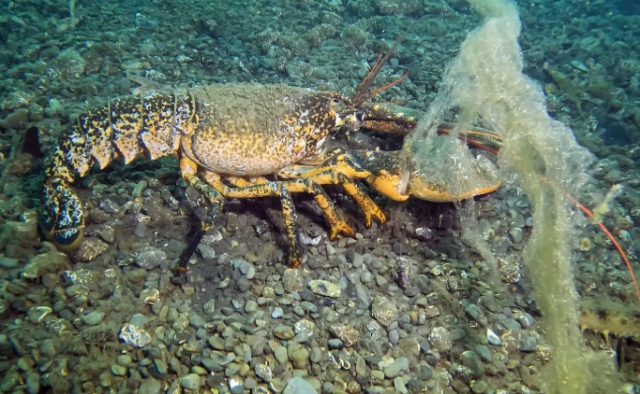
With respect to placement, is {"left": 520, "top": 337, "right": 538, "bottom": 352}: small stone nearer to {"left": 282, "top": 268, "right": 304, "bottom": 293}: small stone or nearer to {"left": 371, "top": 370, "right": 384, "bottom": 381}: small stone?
{"left": 371, "top": 370, "right": 384, "bottom": 381}: small stone

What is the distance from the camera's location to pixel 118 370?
2555 mm

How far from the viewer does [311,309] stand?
308cm

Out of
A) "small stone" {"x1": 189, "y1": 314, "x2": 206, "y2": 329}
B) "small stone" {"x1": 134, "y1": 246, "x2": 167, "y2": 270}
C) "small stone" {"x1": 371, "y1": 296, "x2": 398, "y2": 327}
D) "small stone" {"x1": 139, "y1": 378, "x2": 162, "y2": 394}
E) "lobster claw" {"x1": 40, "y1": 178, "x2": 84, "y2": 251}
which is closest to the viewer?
"small stone" {"x1": 139, "y1": 378, "x2": 162, "y2": 394}

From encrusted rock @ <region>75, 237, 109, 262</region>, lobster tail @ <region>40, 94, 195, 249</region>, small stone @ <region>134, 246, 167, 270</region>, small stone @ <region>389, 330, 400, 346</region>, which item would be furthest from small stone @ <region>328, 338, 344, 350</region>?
lobster tail @ <region>40, 94, 195, 249</region>

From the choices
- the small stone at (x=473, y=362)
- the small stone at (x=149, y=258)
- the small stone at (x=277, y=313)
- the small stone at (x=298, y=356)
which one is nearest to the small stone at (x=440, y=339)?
the small stone at (x=473, y=362)

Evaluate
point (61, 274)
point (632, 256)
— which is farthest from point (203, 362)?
point (632, 256)

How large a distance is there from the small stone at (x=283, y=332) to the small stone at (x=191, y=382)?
61 centimetres

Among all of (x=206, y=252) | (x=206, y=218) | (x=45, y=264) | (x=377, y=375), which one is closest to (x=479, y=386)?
(x=377, y=375)

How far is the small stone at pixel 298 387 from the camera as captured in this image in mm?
2516

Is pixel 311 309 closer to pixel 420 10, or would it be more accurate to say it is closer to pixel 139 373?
pixel 139 373

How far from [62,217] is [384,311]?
292 centimetres

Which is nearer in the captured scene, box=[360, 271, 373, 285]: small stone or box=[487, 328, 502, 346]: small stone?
box=[487, 328, 502, 346]: small stone

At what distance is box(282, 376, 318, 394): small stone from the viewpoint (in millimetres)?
2516

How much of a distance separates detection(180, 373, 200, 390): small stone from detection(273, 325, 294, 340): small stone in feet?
2.01
